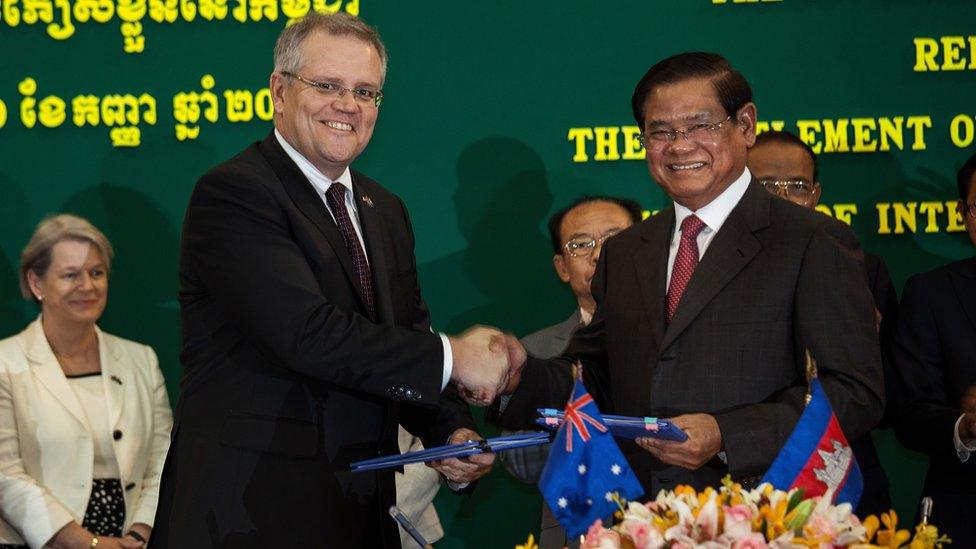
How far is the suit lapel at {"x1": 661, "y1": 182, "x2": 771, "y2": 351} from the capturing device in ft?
8.56

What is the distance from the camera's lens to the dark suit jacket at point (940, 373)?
10.7 ft

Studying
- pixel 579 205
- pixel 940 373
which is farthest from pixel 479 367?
pixel 579 205

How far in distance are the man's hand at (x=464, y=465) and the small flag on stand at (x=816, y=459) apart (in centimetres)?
85

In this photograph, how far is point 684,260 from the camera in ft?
9.04

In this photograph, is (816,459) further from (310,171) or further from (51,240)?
(51,240)

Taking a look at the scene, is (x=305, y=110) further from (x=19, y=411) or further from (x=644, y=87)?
(x=19, y=411)

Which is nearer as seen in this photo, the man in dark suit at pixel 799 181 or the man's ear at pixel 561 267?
the man in dark suit at pixel 799 181

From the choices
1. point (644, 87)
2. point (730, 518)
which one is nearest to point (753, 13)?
point (644, 87)

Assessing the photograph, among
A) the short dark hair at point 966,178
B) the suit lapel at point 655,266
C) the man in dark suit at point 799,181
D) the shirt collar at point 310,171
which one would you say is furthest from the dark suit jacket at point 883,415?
the shirt collar at point 310,171

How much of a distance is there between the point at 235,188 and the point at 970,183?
2023mm

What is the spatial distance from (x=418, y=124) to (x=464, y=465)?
1947 millimetres

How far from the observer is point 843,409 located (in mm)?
2445

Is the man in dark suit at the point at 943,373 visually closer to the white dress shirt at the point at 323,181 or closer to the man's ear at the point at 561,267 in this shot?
the man's ear at the point at 561,267

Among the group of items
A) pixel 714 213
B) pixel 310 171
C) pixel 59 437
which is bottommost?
pixel 59 437
